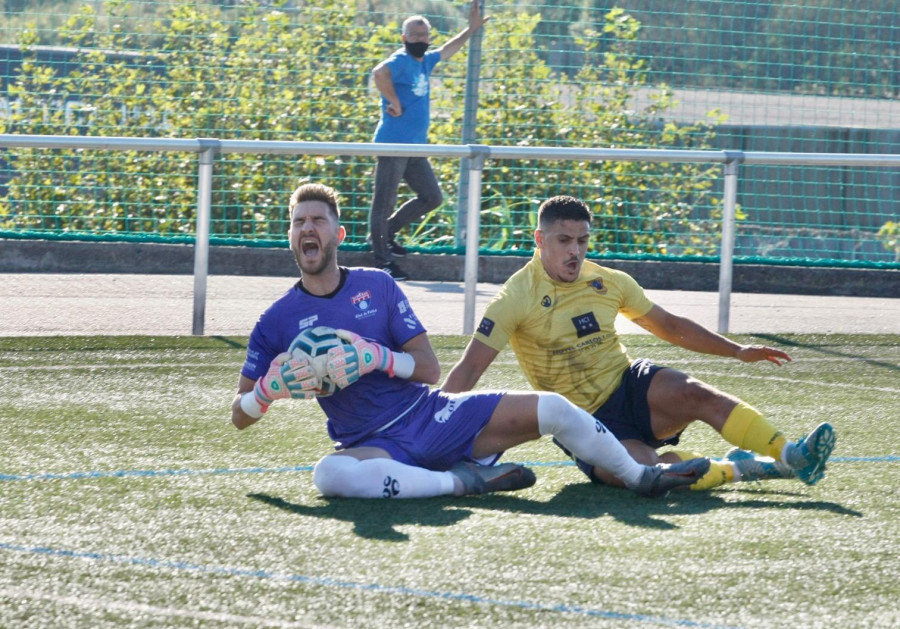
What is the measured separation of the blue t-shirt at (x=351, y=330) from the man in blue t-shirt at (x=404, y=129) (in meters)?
5.35

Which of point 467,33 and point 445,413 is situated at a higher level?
point 467,33

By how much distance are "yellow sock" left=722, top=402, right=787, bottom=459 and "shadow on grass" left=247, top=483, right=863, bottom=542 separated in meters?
0.18

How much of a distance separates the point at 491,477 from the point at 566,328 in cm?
80

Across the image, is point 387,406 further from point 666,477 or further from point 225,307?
point 225,307

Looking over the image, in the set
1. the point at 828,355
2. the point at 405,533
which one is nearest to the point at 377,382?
the point at 405,533

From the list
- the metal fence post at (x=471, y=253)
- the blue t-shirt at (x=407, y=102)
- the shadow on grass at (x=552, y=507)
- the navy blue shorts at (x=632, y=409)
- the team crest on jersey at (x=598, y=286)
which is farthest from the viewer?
the blue t-shirt at (x=407, y=102)

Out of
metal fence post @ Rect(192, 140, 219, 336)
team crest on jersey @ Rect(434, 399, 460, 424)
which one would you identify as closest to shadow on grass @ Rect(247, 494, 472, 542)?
team crest on jersey @ Rect(434, 399, 460, 424)

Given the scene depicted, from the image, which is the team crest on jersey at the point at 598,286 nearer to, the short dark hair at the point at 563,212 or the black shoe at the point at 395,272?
the short dark hair at the point at 563,212

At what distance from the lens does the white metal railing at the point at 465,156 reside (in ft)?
29.2

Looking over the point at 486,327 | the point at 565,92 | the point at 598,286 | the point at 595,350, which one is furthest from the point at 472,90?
the point at 486,327

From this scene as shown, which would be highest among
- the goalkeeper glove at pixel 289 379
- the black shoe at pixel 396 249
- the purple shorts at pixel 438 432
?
the black shoe at pixel 396 249

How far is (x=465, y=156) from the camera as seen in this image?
9.54m

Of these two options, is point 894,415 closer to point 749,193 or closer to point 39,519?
point 39,519

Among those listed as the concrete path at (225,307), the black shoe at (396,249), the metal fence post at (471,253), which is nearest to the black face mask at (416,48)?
the black shoe at (396,249)
